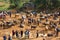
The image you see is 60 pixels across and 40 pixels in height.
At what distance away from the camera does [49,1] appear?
6606cm

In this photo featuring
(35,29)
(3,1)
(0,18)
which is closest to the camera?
(35,29)

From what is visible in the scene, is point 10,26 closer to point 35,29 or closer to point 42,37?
point 35,29

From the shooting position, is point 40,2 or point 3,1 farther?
point 3,1

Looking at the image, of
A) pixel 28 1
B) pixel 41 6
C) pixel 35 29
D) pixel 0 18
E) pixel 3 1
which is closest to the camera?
pixel 35 29

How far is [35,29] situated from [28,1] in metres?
44.9

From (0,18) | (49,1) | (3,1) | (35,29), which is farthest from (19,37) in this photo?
(3,1)

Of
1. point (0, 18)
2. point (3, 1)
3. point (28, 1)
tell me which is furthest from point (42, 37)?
point (3, 1)

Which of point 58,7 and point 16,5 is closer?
point 58,7

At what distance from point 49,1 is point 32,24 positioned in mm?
21421

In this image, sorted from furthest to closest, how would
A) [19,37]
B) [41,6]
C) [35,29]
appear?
[41,6], [35,29], [19,37]

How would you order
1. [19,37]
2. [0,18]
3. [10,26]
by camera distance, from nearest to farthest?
[19,37] < [10,26] < [0,18]

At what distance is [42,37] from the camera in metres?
35.0

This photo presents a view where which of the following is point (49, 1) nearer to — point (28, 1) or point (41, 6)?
point (41, 6)

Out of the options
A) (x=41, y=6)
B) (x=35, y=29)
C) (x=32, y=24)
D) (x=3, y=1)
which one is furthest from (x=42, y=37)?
(x=3, y=1)
